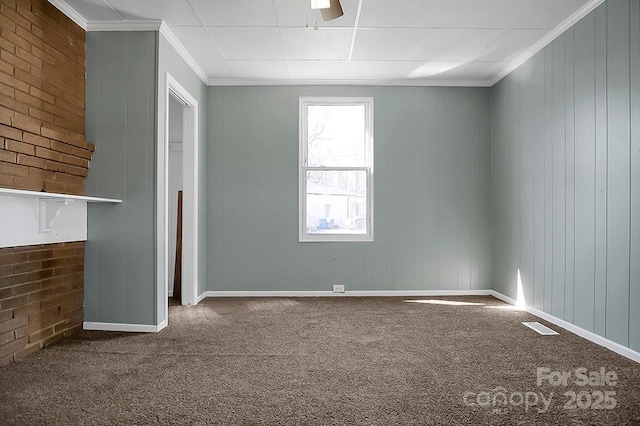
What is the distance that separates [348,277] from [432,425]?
325 centimetres

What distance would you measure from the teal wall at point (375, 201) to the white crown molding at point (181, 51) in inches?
13.0

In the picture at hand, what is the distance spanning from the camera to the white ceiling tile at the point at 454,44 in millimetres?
3900

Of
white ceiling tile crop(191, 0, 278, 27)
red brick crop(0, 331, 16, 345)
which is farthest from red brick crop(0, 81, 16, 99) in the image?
red brick crop(0, 331, 16, 345)

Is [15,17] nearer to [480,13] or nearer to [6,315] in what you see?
[6,315]

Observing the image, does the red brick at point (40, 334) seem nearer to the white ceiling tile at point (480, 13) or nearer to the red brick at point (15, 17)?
the red brick at point (15, 17)

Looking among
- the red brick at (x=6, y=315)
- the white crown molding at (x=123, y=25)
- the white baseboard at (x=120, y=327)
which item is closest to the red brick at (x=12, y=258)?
the red brick at (x=6, y=315)

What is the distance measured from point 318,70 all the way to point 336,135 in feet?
2.71

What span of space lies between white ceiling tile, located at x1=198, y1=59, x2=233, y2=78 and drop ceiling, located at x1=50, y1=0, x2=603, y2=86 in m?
0.01

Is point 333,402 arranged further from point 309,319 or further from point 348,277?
point 348,277

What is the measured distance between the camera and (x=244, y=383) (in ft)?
8.09

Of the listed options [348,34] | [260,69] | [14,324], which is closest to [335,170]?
[260,69]

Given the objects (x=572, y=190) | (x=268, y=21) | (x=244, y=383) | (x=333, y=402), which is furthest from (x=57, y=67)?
(x=572, y=190)

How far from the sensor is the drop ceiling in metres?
3.39

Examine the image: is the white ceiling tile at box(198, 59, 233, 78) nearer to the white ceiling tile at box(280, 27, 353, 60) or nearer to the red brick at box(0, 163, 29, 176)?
the white ceiling tile at box(280, 27, 353, 60)
